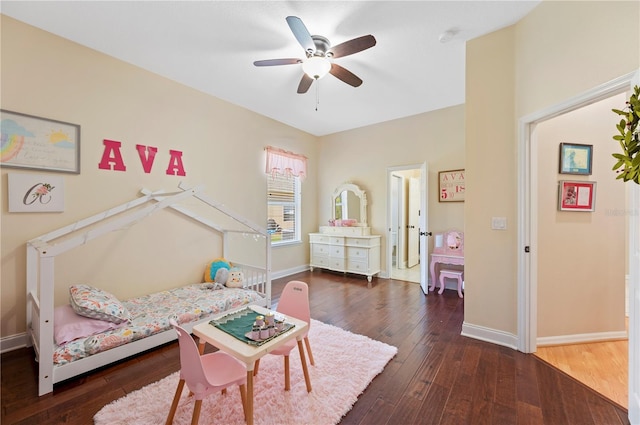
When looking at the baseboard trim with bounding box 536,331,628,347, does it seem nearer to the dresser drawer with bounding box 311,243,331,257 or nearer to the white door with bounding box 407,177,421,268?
the dresser drawer with bounding box 311,243,331,257

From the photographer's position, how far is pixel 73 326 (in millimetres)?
2049

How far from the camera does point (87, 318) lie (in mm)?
2174

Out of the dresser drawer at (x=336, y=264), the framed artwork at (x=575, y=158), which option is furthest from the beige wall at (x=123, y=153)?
the framed artwork at (x=575, y=158)

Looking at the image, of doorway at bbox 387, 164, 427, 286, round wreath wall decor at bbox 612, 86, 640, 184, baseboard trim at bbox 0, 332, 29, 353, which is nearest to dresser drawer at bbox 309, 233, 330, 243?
doorway at bbox 387, 164, 427, 286

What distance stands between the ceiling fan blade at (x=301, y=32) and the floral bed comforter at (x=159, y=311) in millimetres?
2687

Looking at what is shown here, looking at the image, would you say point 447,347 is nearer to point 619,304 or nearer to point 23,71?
point 619,304

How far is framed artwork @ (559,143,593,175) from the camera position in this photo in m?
2.40

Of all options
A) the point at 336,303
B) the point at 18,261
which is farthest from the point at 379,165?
the point at 18,261

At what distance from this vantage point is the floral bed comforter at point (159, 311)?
6.40 feet

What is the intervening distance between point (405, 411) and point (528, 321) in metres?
1.49

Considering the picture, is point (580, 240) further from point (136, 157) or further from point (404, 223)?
point (136, 157)

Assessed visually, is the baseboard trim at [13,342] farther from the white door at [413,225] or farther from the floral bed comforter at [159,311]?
the white door at [413,225]

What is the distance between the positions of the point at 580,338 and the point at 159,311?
4112mm

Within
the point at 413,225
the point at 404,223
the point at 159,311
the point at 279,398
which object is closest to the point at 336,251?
the point at 404,223
